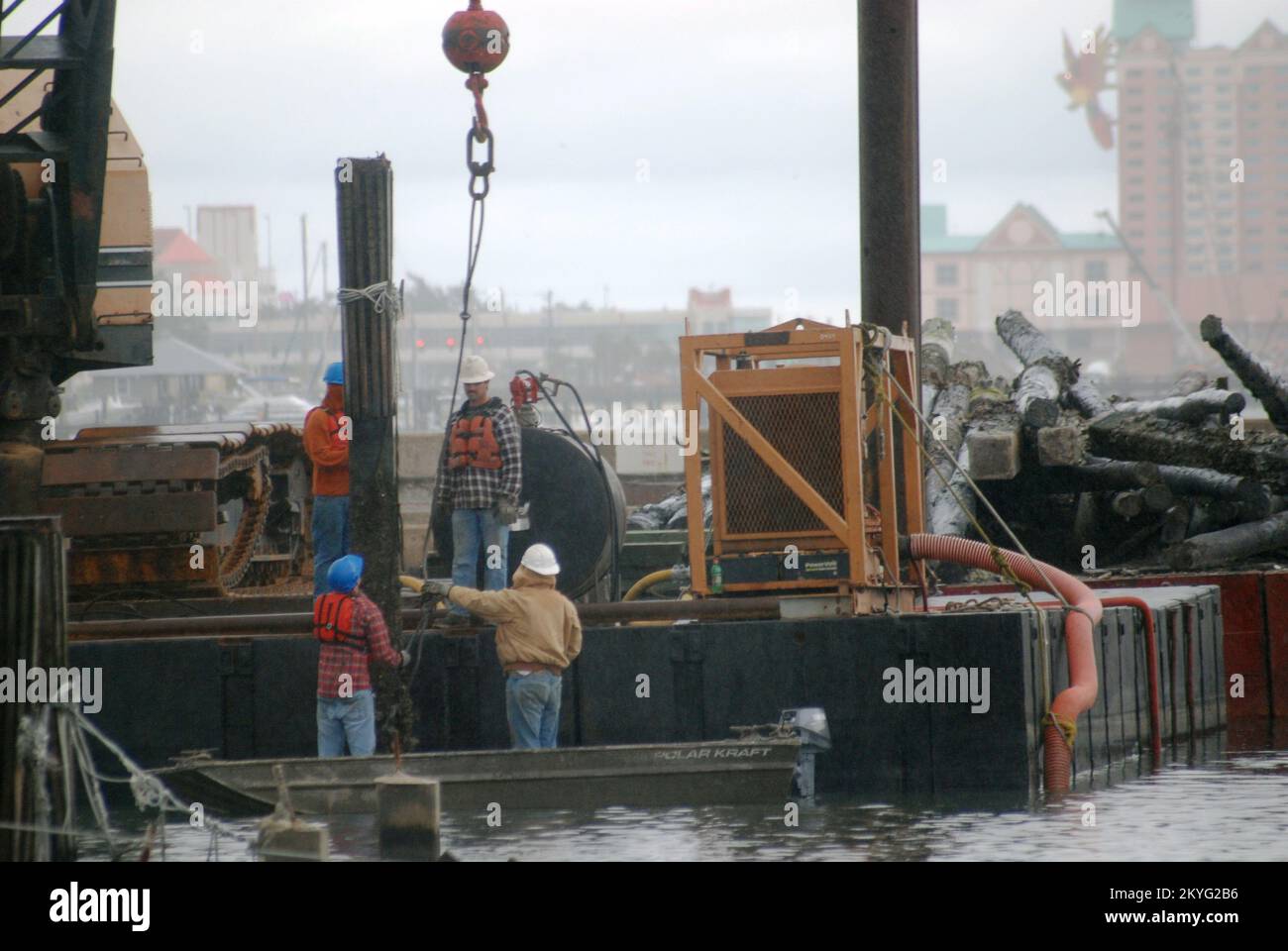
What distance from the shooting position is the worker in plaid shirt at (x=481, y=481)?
1529 cm

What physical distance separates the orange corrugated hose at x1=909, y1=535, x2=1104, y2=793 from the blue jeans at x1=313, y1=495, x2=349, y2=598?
4537mm

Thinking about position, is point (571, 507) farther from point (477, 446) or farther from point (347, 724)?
point (347, 724)

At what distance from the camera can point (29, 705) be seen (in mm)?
9852

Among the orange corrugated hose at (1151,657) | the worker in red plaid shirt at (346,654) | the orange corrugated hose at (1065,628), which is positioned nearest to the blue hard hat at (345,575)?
the worker in red plaid shirt at (346,654)

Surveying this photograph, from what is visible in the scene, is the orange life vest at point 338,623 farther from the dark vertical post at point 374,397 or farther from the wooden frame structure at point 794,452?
the wooden frame structure at point 794,452

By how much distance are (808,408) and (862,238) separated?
2.67 m

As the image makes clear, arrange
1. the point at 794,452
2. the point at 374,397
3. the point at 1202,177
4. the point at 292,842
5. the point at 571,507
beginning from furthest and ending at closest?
the point at 1202,177, the point at 571,507, the point at 794,452, the point at 374,397, the point at 292,842

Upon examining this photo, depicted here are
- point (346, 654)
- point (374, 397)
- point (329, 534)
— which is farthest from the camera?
point (329, 534)

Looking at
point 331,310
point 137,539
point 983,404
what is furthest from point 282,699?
point 331,310

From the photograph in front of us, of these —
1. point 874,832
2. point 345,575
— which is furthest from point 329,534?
point 874,832

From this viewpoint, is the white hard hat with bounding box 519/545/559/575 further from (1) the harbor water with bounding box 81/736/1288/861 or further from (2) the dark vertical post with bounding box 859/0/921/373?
(2) the dark vertical post with bounding box 859/0/921/373

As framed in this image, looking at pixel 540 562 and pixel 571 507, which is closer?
pixel 540 562

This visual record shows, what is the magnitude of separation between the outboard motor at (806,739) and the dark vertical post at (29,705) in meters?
5.49

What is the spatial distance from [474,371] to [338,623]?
2328mm
